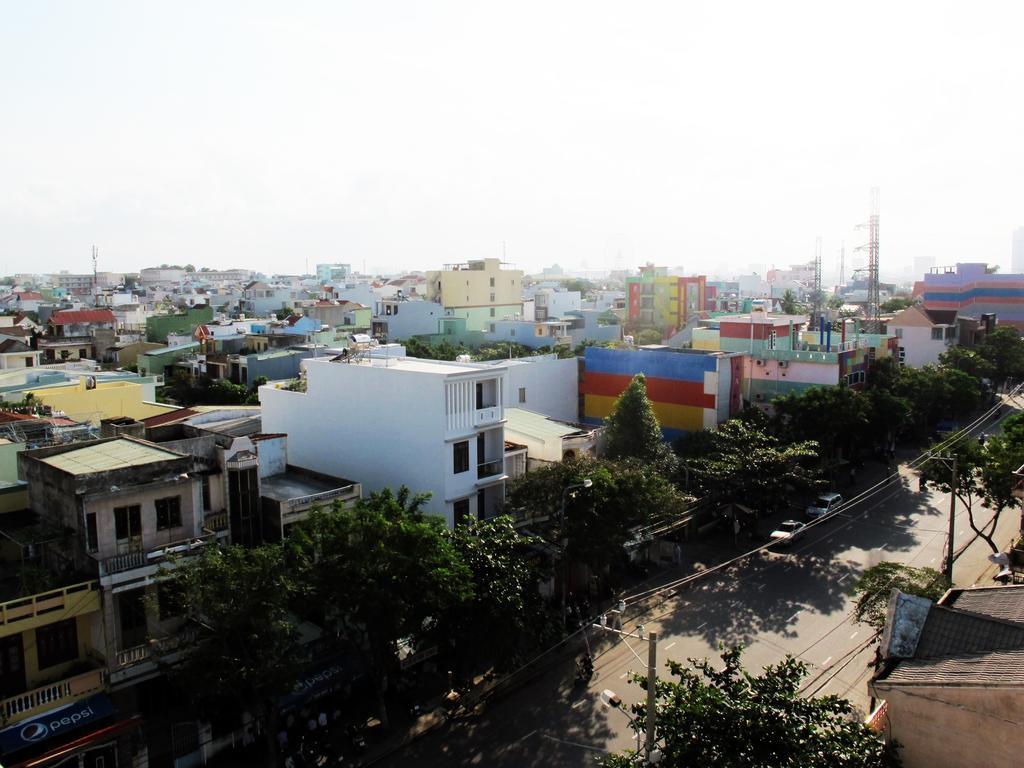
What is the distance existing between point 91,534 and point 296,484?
343 inches

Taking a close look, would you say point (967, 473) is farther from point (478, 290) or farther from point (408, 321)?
point (478, 290)

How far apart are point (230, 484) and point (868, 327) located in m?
65.5

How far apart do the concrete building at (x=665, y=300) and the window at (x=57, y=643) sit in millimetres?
85241

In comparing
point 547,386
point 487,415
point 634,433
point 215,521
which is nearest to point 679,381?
point 547,386

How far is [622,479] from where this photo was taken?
27.9 metres

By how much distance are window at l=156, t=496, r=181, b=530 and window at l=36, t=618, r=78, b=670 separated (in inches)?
122

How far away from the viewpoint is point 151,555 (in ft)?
66.9

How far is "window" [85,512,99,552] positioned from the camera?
19688 millimetres

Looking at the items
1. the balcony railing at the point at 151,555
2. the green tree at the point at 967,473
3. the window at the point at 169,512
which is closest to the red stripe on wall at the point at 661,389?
the green tree at the point at 967,473

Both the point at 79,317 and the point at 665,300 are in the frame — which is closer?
the point at 79,317

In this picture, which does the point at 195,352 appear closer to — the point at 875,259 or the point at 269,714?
the point at 269,714

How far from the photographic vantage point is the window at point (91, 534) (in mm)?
19688

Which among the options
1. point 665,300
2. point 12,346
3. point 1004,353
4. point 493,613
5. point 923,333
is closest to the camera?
point 493,613

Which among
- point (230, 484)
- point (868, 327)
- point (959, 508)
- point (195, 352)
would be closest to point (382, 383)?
point (230, 484)
